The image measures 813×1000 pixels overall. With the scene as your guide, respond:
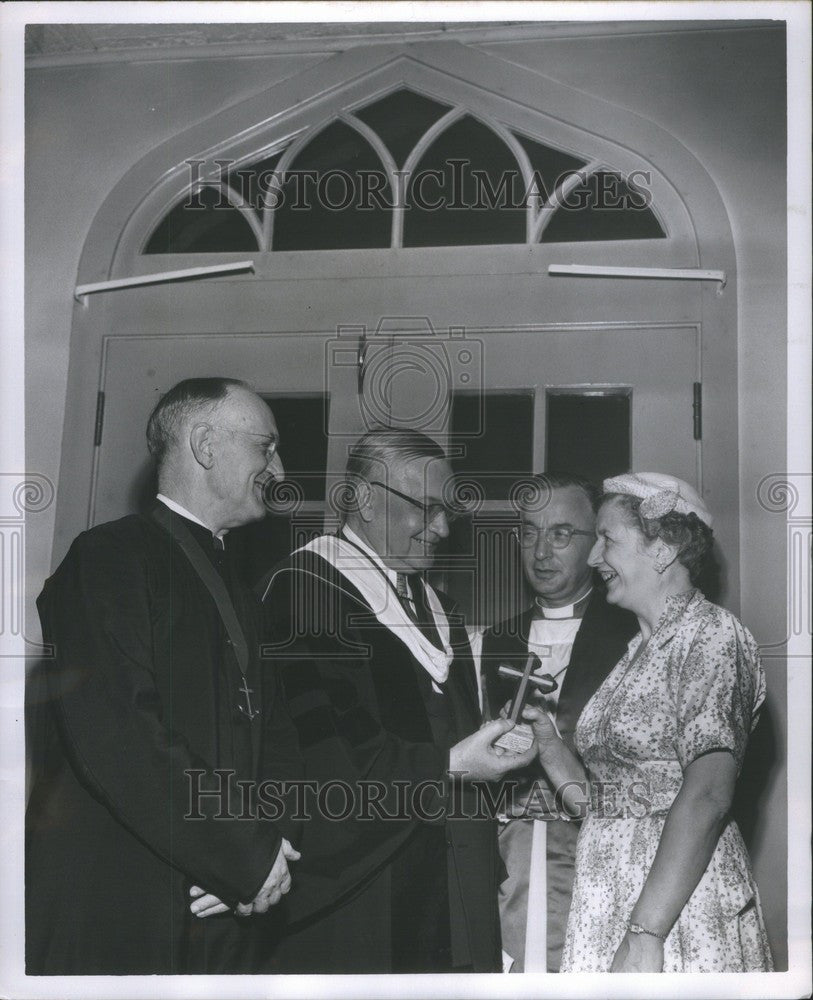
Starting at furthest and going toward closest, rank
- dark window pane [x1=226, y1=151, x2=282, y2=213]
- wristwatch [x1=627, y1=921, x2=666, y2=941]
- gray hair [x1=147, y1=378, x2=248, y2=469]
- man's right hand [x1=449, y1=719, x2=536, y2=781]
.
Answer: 1. dark window pane [x1=226, y1=151, x2=282, y2=213]
2. gray hair [x1=147, y1=378, x2=248, y2=469]
3. man's right hand [x1=449, y1=719, x2=536, y2=781]
4. wristwatch [x1=627, y1=921, x2=666, y2=941]

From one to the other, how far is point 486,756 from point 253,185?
1.37 metres

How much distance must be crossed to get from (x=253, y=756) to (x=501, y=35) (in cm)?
168

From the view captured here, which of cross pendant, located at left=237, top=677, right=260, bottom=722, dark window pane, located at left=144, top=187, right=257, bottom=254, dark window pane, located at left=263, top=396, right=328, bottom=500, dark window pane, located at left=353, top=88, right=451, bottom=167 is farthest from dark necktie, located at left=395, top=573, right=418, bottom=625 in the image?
dark window pane, located at left=353, top=88, right=451, bottom=167

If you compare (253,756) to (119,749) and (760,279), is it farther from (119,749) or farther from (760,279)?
(760,279)

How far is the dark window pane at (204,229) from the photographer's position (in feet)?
8.87

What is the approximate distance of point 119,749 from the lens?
2.40m

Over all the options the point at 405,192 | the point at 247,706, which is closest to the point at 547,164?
the point at 405,192

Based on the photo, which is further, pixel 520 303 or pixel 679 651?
pixel 520 303

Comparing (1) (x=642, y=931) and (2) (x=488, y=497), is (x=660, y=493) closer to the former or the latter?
(2) (x=488, y=497)

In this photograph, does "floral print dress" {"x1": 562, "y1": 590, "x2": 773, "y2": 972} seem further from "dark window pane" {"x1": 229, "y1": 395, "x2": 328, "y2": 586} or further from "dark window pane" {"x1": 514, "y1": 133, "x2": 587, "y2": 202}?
"dark window pane" {"x1": 514, "y1": 133, "x2": 587, "y2": 202}

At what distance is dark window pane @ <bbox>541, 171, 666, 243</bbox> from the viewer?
2.65 meters

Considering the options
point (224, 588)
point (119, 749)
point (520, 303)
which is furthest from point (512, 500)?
point (119, 749)

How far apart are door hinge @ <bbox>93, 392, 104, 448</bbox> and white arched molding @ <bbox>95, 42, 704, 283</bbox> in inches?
10.9

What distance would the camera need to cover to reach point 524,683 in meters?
2.51
